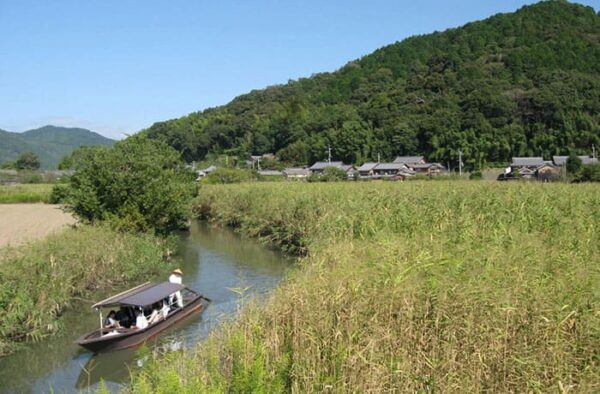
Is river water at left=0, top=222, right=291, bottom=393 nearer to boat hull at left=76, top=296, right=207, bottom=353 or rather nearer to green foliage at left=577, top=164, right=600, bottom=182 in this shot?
boat hull at left=76, top=296, right=207, bottom=353

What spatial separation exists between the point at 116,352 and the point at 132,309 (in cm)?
128

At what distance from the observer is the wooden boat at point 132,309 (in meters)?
12.3

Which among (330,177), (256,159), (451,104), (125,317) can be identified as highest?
(451,104)

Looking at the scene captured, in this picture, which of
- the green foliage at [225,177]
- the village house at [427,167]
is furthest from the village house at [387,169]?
the green foliage at [225,177]

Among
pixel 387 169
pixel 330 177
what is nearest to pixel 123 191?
pixel 330 177

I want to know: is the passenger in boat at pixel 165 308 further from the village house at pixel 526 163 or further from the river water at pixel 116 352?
the village house at pixel 526 163

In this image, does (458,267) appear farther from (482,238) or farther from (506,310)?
(482,238)

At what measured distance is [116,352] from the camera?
12.7 meters

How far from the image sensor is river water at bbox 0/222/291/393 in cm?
1127

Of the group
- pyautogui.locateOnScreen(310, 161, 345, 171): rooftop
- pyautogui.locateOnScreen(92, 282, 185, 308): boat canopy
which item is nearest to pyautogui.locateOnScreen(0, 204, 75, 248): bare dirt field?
pyautogui.locateOnScreen(92, 282, 185, 308): boat canopy

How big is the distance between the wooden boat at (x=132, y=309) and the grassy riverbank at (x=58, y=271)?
153 cm

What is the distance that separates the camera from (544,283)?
23.5 ft

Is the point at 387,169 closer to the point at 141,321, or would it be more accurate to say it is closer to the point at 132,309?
the point at 132,309

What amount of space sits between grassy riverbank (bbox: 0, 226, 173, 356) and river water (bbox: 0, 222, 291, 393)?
1.54 ft
